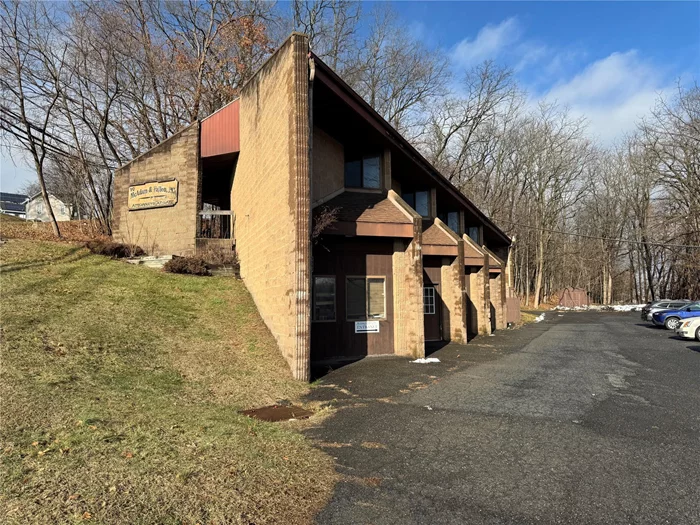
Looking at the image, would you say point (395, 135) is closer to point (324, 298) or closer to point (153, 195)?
point (324, 298)

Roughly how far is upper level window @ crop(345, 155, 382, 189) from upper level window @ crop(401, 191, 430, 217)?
3.40 meters

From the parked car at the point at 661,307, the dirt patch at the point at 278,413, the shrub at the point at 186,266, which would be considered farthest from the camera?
the parked car at the point at 661,307

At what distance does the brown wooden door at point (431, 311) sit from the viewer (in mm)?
16656

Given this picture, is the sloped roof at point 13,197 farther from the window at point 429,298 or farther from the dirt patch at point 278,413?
the dirt patch at point 278,413

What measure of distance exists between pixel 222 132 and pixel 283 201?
846 cm

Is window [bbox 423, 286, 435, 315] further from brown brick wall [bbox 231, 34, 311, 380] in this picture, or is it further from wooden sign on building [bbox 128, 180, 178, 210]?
wooden sign on building [bbox 128, 180, 178, 210]

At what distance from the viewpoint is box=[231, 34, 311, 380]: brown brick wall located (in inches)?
363

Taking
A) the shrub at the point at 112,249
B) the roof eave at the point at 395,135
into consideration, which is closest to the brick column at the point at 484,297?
the roof eave at the point at 395,135

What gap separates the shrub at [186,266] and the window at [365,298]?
234 inches

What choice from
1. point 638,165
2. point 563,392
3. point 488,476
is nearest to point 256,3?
point 563,392

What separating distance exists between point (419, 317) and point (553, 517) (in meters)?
8.88

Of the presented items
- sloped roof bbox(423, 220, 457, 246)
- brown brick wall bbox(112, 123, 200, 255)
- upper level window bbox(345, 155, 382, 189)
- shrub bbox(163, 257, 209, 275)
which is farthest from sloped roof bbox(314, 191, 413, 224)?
brown brick wall bbox(112, 123, 200, 255)

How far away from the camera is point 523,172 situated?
4869 centimetres

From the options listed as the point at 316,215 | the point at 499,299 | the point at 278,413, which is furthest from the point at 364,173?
the point at 499,299
